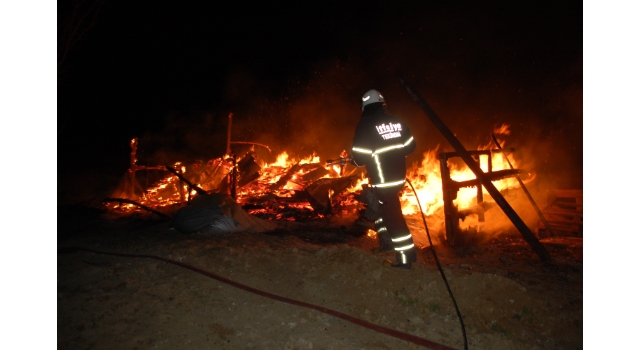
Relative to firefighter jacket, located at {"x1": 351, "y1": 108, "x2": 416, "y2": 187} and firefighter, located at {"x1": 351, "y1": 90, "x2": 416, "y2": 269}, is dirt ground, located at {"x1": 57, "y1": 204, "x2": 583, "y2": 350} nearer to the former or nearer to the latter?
firefighter, located at {"x1": 351, "y1": 90, "x2": 416, "y2": 269}

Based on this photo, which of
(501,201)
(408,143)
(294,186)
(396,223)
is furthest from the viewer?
(294,186)

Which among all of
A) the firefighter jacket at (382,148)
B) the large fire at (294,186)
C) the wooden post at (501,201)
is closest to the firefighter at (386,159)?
the firefighter jacket at (382,148)

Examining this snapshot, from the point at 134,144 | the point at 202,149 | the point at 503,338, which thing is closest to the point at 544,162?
the point at 503,338

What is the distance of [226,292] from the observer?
11.6ft

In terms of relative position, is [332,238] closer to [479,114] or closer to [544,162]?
[544,162]

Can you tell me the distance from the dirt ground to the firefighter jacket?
1.00 meters

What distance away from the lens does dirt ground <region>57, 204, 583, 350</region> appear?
2914 millimetres

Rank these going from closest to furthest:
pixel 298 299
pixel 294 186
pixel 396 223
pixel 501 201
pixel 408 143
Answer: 1. pixel 298 299
2. pixel 396 223
3. pixel 408 143
4. pixel 501 201
5. pixel 294 186

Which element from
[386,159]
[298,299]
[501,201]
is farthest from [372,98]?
[298,299]

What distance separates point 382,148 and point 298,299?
2014mm

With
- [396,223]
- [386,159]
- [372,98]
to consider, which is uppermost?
[372,98]

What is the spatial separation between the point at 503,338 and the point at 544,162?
825 centimetres

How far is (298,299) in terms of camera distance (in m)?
3.46

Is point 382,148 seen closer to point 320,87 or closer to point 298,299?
point 298,299
